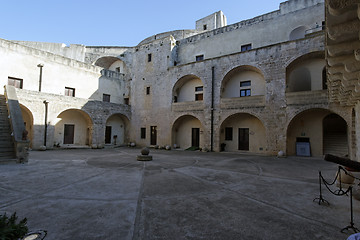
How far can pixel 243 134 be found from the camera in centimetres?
1725

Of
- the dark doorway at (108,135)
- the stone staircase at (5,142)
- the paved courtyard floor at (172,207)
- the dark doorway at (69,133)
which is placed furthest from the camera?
the dark doorway at (108,135)

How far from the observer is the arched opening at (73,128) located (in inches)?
730

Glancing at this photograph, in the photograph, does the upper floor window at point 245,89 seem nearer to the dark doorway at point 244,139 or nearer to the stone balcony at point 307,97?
the dark doorway at point 244,139

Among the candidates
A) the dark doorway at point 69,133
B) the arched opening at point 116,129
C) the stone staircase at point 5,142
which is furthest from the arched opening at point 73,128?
the stone staircase at point 5,142

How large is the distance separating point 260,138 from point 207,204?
13.3 meters

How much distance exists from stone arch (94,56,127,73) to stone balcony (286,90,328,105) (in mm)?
21367

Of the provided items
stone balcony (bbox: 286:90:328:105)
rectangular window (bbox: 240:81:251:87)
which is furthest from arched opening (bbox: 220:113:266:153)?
stone balcony (bbox: 286:90:328:105)

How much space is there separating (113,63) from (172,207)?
2789cm

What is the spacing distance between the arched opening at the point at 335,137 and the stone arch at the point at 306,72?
3.34 metres

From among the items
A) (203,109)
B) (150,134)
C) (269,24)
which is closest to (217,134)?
(203,109)

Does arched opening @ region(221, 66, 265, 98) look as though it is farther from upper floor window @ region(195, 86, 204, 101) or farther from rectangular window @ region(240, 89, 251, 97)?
upper floor window @ region(195, 86, 204, 101)

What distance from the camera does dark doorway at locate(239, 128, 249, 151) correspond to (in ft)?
55.8

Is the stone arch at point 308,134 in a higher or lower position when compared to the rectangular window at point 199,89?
lower

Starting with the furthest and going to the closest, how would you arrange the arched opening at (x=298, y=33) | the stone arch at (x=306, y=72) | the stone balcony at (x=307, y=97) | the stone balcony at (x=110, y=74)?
1. the stone balcony at (x=110, y=74)
2. the arched opening at (x=298, y=33)
3. the stone arch at (x=306, y=72)
4. the stone balcony at (x=307, y=97)
